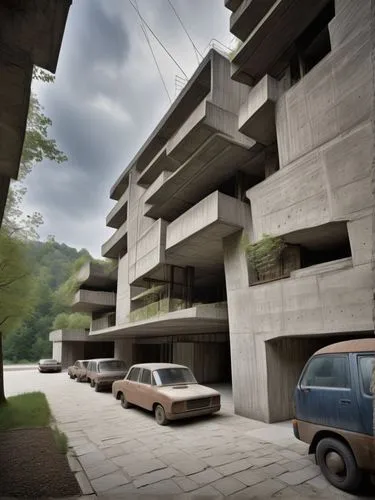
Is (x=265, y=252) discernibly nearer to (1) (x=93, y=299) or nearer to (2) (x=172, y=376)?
(2) (x=172, y=376)

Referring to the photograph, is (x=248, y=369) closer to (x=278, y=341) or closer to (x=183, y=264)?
(x=278, y=341)

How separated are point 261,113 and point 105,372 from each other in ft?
48.2

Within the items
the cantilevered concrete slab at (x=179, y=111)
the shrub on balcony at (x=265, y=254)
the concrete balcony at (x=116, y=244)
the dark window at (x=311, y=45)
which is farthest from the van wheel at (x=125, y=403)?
the concrete balcony at (x=116, y=244)

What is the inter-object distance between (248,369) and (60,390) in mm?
12027

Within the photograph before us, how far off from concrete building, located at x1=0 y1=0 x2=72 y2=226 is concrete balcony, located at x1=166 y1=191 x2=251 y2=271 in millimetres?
8026

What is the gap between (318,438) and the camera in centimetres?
559

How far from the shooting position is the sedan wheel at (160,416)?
30.5ft

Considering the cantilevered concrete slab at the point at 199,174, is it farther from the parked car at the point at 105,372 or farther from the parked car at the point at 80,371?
the parked car at the point at 80,371

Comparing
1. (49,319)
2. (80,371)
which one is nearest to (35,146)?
(80,371)

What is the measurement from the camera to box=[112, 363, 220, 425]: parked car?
9.11 metres

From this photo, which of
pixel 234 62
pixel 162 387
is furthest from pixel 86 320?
pixel 234 62

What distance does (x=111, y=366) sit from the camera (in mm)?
17812

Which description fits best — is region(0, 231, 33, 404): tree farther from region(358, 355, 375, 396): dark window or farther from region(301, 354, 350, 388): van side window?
region(358, 355, 375, 396): dark window

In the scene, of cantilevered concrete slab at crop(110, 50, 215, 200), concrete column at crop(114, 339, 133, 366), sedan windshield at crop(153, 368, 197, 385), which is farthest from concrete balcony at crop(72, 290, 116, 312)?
sedan windshield at crop(153, 368, 197, 385)
